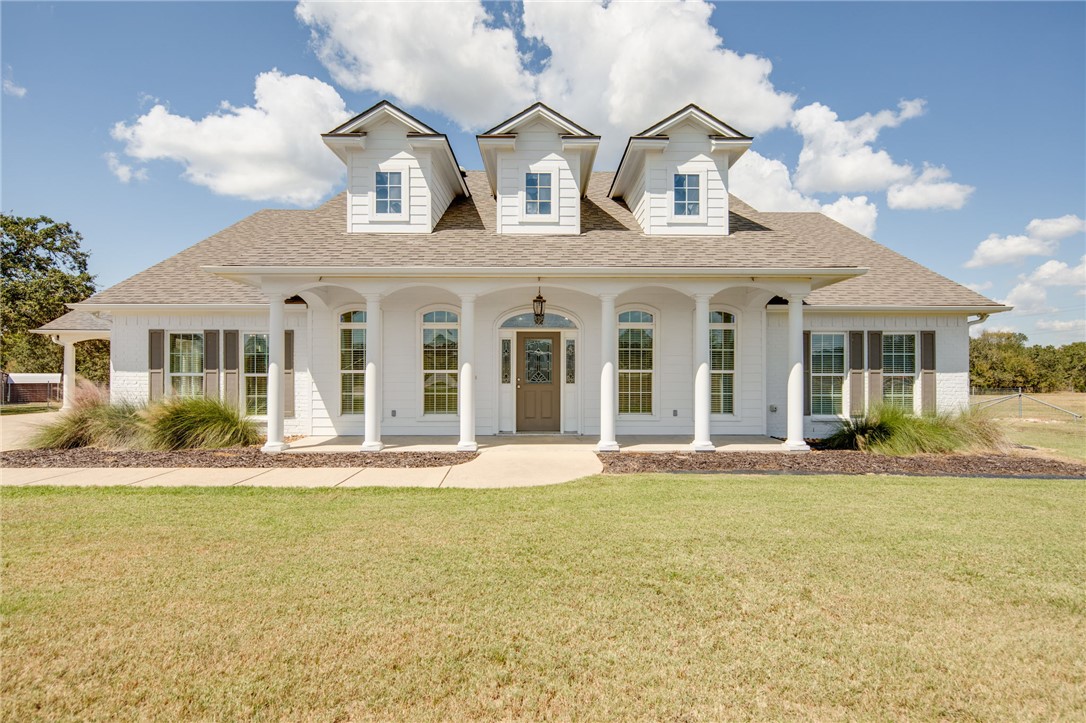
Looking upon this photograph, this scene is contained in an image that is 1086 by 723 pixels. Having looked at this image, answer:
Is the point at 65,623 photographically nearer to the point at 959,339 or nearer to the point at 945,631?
the point at 945,631

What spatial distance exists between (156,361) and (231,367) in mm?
1762

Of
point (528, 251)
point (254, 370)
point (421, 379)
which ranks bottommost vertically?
point (421, 379)

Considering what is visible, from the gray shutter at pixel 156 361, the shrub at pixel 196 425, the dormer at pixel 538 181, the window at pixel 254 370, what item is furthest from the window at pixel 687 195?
the gray shutter at pixel 156 361

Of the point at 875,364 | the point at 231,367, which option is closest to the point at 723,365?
the point at 875,364

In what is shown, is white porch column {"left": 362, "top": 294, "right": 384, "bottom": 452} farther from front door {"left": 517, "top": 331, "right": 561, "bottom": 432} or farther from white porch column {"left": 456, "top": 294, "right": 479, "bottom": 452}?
front door {"left": 517, "top": 331, "right": 561, "bottom": 432}

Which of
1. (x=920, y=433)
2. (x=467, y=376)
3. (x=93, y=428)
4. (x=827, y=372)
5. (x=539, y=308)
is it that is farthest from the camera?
(x=827, y=372)

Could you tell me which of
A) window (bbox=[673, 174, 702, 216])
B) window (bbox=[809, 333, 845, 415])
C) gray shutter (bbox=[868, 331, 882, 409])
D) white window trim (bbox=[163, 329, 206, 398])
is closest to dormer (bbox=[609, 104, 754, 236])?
window (bbox=[673, 174, 702, 216])

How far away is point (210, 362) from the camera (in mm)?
Result: 11766

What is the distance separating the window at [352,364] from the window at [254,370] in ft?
6.31

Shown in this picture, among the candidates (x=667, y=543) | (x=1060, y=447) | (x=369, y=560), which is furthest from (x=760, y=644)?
(x=1060, y=447)

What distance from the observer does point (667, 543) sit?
4523 millimetres

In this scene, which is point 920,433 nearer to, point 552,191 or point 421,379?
point 552,191

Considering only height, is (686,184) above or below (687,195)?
above

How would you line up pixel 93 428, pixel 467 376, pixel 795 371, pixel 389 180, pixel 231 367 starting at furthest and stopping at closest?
1. pixel 231 367
2. pixel 389 180
3. pixel 93 428
4. pixel 795 371
5. pixel 467 376
